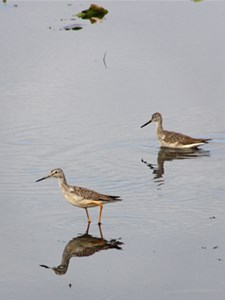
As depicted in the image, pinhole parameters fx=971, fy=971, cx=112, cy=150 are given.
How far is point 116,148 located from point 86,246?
5.93 m

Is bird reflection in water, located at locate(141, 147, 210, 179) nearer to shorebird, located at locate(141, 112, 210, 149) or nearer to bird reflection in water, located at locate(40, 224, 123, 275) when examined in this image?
shorebird, located at locate(141, 112, 210, 149)

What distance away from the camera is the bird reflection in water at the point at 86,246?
1476cm

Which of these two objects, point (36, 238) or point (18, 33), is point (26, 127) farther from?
point (18, 33)

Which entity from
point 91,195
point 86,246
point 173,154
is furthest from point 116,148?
point 86,246

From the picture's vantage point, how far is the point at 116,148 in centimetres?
2084

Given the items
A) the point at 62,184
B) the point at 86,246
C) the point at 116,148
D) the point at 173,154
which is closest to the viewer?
the point at 86,246

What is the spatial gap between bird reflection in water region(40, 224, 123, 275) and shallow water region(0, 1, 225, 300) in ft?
0.41

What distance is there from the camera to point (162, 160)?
2084 cm

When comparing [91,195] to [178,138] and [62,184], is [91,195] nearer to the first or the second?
[62,184]

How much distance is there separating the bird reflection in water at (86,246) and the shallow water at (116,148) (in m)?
0.12

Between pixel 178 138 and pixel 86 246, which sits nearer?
pixel 86 246

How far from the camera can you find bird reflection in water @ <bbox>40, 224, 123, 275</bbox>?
48.4 ft

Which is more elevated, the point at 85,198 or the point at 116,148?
the point at 85,198

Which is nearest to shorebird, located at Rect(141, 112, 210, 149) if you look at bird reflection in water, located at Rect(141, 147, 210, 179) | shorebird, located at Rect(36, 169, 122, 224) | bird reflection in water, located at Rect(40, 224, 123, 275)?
bird reflection in water, located at Rect(141, 147, 210, 179)
